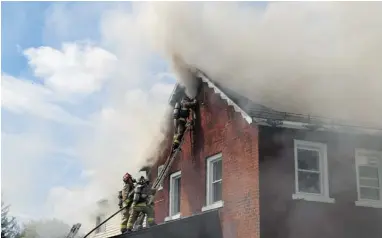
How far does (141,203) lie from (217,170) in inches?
86.4

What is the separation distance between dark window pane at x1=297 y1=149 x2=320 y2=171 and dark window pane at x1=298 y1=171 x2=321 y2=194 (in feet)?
0.49

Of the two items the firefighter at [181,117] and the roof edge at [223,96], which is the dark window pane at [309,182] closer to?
the roof edge at [223,96]

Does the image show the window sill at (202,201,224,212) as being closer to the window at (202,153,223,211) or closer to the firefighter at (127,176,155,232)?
the window at (202,153,223,211)

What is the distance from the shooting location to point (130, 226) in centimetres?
1493

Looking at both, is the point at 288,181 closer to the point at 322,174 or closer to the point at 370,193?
the point at 322,174

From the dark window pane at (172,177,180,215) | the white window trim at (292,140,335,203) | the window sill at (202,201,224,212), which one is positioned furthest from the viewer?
the dark window pane at (172,177,180,215)

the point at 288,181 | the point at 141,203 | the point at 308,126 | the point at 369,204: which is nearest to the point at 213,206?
the point at 141,203

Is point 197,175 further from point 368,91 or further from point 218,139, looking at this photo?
point 368,91

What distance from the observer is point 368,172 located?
1390cm

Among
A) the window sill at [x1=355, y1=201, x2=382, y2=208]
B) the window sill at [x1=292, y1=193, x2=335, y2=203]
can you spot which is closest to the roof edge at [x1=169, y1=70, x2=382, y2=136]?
the window sill at [x1=292, y1=193, x2=335, y2=203]

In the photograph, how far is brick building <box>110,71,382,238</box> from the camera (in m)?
12.9

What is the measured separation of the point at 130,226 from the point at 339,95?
6.54 m

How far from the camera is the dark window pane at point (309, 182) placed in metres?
13.3

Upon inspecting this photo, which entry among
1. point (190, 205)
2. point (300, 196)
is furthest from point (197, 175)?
point (300, 196)
